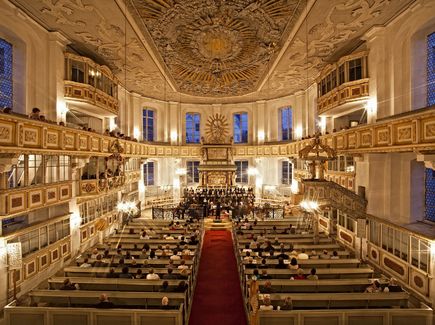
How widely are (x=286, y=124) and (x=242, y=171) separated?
6.42m

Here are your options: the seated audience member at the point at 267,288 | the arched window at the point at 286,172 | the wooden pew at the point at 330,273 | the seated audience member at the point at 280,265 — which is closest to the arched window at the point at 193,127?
the arched window at the point at 286,172

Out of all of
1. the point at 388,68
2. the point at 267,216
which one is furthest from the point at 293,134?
the point at 388,68

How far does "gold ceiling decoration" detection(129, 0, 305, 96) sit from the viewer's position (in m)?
11.4

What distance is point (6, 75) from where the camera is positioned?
11445 millimetres

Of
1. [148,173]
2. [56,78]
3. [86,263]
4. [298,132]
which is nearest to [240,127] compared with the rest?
[298,132]

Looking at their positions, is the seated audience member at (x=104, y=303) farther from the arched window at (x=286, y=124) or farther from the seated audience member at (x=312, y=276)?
the arched window at (x=286, y=124)

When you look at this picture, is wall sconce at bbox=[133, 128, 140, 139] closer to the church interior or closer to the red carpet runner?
the church interior

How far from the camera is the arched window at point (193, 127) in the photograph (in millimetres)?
29484

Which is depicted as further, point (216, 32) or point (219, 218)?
point (219, 218)

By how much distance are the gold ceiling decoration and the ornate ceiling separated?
4 centimetres

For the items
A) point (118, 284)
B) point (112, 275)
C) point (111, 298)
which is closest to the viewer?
point (111, 298)

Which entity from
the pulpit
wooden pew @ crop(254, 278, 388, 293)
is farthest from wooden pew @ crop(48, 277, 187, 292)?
the pulpit

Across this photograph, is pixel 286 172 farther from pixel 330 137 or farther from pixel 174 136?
pixel 330 137

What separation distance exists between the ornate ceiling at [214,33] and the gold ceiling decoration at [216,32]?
0.12 ft
